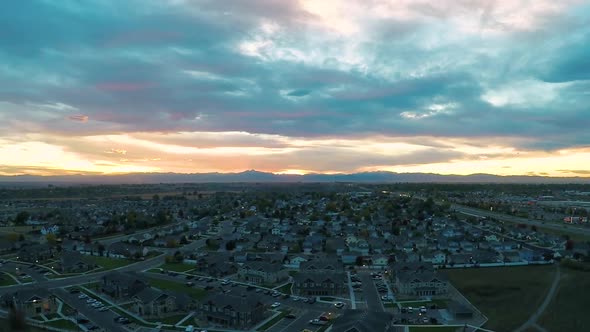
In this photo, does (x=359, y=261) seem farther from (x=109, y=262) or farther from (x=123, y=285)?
(x=109, y=262)

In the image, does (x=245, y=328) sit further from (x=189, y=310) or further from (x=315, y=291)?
(x=315, y=291)

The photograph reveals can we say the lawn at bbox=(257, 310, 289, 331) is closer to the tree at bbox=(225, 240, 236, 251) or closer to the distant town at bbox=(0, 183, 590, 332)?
the distant town at bbox=(0, 183, 590, 332)

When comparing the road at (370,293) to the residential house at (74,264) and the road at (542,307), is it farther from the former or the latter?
the residential house at (74,264)

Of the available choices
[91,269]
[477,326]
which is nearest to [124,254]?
[91,269]

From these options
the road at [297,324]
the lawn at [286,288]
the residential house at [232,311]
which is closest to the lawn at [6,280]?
the residential house at [232,311]

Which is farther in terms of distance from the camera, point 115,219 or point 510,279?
→ point 115,219

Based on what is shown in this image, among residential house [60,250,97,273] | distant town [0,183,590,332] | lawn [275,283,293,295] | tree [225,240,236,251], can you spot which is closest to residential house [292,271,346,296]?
distant town [0,183,590,332]
